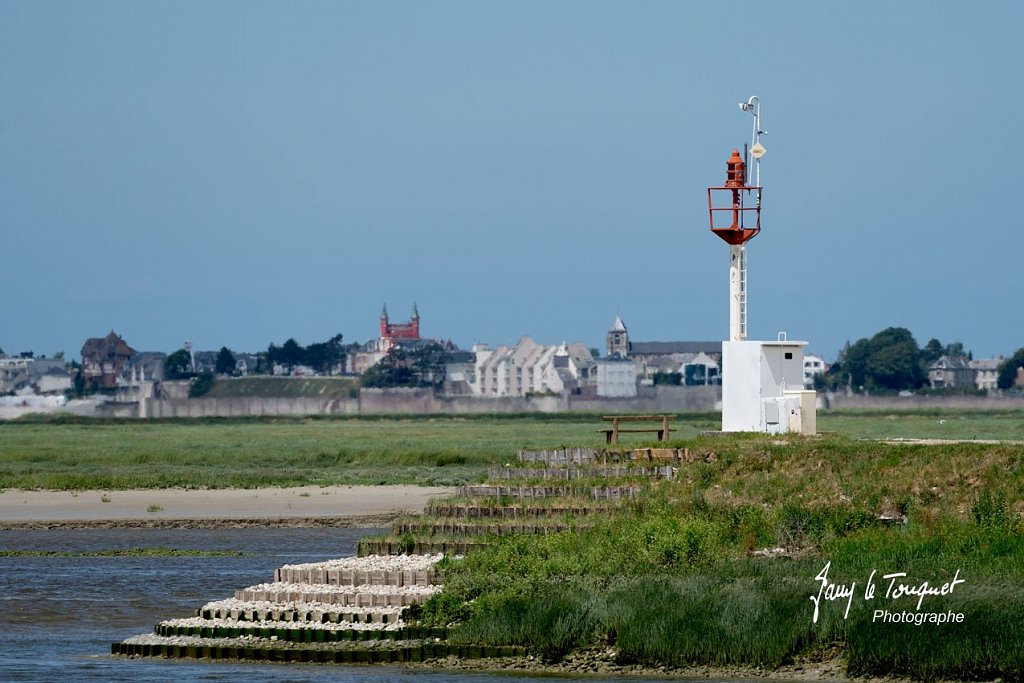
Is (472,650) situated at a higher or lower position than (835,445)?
lower

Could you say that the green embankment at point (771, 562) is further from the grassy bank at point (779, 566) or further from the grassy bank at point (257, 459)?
the grassy bank at point (257, 459)

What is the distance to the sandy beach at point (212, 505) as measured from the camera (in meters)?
44.1

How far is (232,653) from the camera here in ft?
78.4

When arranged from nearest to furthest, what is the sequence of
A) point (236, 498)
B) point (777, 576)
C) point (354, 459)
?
point (777, 576) < point (236, 498) < point (354, 459)

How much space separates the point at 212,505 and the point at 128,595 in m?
17.7

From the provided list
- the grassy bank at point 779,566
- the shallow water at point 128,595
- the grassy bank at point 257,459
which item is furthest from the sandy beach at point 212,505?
the grassy bank at point 779,566

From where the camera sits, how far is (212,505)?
158ft

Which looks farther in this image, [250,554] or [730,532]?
[250,554]

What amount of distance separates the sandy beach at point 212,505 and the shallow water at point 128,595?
1.60 meters

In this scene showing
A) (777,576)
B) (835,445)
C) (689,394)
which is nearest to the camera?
(777,576)

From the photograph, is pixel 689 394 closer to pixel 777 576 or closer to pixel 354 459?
pixel 354 459

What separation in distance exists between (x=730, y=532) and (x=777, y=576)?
134 inches

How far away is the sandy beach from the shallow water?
5.25ft

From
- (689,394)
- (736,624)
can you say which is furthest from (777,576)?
(689,394)
